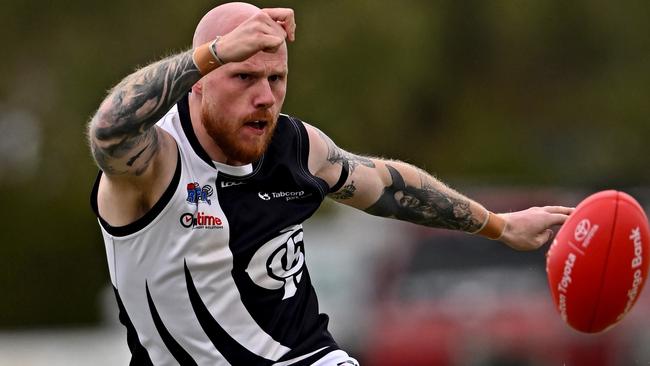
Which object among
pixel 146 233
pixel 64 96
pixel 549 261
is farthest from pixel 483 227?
pixel 64 96

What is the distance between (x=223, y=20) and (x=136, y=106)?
34.0 inches

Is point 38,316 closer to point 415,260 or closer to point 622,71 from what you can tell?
point 415,260

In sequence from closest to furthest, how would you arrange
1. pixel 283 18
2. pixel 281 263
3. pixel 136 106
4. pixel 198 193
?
pixel 136 106
pixel 283 18
pixel 198 193
pixel 281 263

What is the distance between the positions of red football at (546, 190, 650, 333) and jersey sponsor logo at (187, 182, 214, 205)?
1.56 meters

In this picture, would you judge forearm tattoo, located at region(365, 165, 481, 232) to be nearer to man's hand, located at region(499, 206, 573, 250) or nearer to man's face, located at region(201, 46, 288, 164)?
man's hand, located at region(499, 206, 573, 250)

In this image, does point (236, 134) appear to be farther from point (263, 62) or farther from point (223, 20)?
point (223, 20)

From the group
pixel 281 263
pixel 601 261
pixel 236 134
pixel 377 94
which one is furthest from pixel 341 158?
pixel 377 94

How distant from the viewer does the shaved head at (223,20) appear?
21.4ft

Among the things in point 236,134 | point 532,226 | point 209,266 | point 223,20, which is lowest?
point 532,226

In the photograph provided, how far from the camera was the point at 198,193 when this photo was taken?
21.0 feet

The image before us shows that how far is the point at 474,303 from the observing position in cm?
1478

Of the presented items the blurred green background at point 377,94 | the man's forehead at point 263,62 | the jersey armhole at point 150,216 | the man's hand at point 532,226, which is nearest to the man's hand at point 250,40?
the man's forehead at point 263,62

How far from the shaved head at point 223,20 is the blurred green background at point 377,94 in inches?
624

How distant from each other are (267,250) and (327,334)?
589 mm
